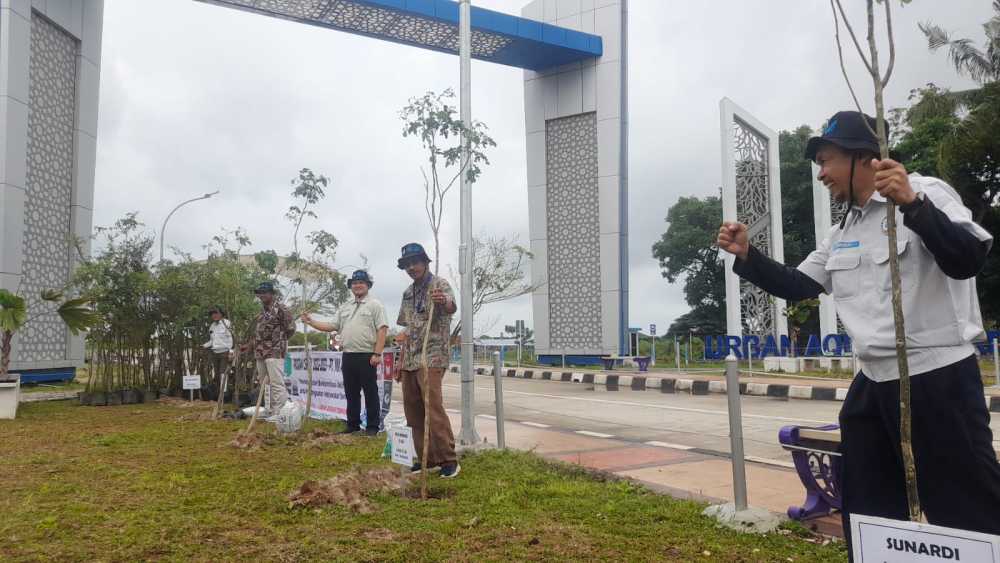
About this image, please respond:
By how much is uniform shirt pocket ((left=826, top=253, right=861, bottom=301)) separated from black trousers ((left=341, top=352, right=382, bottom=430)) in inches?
215

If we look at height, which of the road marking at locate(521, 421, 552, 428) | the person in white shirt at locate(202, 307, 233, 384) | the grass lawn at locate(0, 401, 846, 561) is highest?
the person in white shirt at locate(202, 307, 233, 384)

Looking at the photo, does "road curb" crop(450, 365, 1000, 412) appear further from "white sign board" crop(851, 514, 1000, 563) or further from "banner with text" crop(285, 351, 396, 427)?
"white sign board" crop(851, 514, 1000, 563)

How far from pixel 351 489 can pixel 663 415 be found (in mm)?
5973

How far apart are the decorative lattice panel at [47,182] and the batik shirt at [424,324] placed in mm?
10716

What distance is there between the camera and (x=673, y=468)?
214 inches

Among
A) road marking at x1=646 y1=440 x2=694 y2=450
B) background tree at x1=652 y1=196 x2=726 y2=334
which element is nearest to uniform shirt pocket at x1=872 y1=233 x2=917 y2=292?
road marking at x1=646 y1=440 x2=694 y2=450

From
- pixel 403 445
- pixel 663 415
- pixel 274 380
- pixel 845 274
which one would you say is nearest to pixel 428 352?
pixel 403 445

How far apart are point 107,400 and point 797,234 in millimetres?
28569

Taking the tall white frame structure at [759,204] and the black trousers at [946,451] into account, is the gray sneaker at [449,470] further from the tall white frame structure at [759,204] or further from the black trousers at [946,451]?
the tall white frame structure at [759,204]

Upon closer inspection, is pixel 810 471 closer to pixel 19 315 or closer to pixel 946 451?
pixel 946 451

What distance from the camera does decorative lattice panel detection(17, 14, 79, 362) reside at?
13.1 meters

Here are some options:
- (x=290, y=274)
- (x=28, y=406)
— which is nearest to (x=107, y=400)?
(x=28, y=406)

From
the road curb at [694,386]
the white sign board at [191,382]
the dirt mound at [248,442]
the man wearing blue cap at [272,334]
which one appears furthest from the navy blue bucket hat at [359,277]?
the road curb at [694,386]

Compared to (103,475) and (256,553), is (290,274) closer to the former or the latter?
(103,475)
